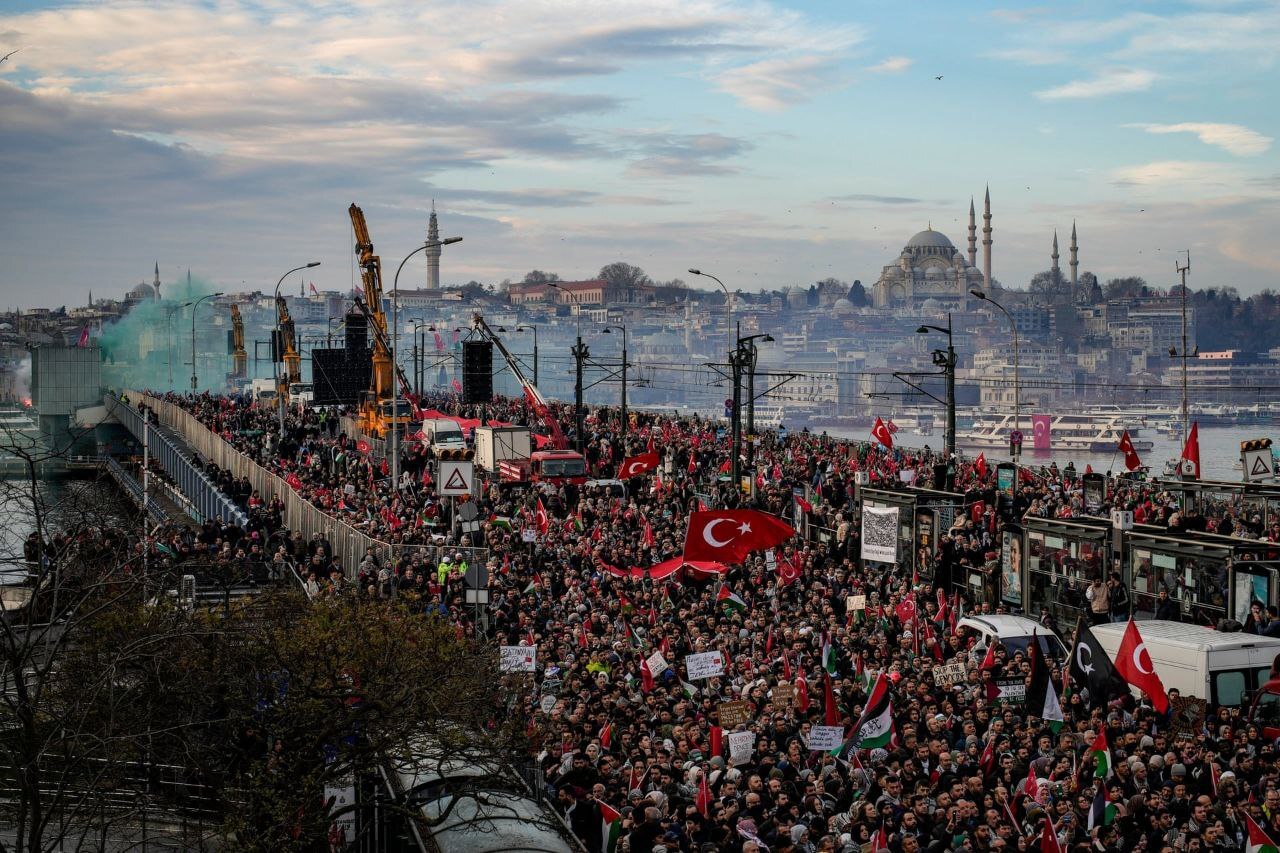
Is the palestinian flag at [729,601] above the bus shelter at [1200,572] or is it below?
below

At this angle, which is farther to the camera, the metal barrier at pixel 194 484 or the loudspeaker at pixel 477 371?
the loudspeaker at pixel 477 371

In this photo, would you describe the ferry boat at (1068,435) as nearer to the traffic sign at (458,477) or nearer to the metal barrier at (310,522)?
the metal barrier at (310,522)

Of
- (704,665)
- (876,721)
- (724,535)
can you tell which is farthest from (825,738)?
(724,535)

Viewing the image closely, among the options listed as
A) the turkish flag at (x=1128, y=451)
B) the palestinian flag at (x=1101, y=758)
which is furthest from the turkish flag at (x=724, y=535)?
the turkish flag at (x=1128, y=451)

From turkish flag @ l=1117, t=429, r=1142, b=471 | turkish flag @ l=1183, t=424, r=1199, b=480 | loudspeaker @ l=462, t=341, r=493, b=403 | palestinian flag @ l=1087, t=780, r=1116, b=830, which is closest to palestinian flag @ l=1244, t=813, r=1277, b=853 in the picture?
palestinian flag @ l=1087, t=780, r=1116, b=830

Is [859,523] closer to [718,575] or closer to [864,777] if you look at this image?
[718,575]
